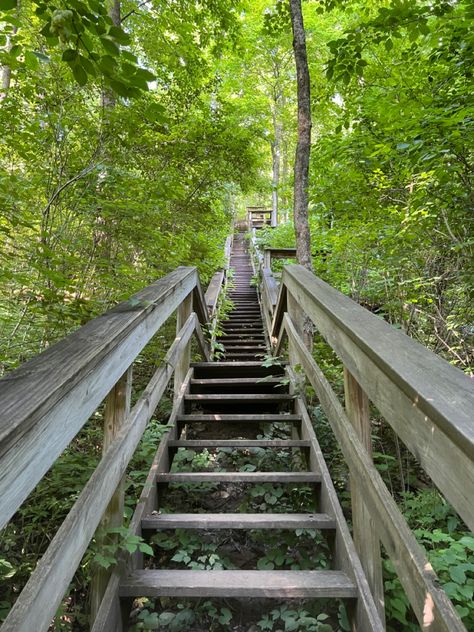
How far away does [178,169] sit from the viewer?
509cm

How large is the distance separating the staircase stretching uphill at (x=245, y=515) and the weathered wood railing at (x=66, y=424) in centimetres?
35

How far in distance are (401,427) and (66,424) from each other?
88cm

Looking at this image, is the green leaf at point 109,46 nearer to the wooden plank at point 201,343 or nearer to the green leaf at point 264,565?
the green leaf at point 264,565

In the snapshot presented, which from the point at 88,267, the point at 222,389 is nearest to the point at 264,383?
the point at 222,389

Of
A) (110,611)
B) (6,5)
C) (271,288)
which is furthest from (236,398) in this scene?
(271,288)

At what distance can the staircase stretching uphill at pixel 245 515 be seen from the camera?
4.67 feet

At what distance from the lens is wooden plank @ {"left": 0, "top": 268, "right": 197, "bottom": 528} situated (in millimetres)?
743

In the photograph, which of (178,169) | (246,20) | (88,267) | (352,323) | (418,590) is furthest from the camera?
(246,20)

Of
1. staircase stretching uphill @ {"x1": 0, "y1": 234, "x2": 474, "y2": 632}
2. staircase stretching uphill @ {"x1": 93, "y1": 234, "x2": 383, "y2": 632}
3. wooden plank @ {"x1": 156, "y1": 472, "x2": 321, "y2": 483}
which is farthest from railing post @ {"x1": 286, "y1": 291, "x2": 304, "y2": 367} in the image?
wooden plank @ {"x1": 156, "y1": 472, "x2": 321, "y2": 483}

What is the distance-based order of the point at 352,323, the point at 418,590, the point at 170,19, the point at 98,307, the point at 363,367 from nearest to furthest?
the point at 418,590
the point at 363,367
the point at 352,323
the point at 98,307
the point at 170,19

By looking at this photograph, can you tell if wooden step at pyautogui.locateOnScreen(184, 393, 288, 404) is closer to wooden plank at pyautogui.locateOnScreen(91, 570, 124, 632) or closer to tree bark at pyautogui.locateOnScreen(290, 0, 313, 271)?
tree bark at pyautogui.locateOnScreen(290, 0, 313, 271)

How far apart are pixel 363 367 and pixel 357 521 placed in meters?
0.67

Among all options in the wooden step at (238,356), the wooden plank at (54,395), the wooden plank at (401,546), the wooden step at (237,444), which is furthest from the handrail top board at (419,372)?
the wooden step at (238,356)

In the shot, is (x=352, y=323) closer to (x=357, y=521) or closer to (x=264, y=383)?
(x=357, y=521)
